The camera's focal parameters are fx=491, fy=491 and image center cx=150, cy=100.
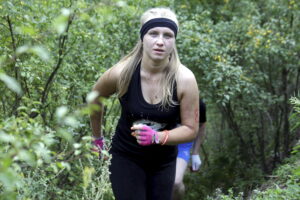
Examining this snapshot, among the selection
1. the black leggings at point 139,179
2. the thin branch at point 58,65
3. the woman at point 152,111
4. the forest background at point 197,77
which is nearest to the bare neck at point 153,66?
the woman at point 152,111

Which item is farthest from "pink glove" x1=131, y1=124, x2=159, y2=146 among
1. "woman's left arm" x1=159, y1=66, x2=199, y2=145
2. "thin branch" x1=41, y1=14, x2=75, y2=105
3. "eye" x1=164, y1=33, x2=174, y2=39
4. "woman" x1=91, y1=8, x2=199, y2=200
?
"thin branch" x1=41, y1=14, x2=75, y2=105

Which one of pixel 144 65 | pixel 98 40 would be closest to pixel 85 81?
pixel 98 40

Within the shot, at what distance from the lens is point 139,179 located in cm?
353

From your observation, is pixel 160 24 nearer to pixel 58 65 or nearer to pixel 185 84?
pixel 185 84

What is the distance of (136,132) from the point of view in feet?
11.0

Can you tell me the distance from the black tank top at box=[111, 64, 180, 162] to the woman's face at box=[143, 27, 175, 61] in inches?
7.1

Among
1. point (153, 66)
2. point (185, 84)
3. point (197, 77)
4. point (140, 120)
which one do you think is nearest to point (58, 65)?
point (153, 66)

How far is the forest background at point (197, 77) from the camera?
3881 mm

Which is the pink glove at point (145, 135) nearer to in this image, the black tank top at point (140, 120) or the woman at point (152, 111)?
the woman at point (152, 111)

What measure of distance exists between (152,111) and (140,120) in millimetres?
123

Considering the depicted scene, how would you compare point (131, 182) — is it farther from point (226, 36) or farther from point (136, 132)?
point (226, 36)

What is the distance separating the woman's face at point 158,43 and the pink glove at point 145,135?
1.85ft

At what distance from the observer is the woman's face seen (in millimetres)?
3557

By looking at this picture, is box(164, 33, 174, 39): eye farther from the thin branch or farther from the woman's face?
the thin branch
